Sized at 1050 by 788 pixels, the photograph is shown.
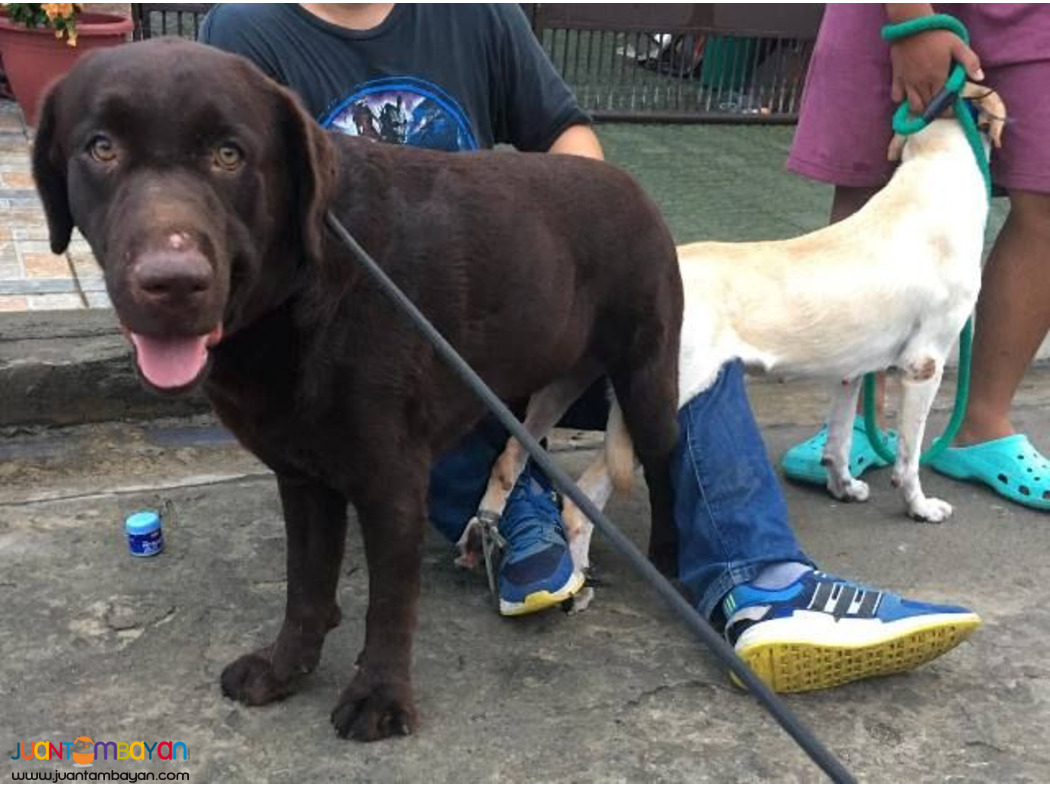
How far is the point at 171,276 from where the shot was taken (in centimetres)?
149

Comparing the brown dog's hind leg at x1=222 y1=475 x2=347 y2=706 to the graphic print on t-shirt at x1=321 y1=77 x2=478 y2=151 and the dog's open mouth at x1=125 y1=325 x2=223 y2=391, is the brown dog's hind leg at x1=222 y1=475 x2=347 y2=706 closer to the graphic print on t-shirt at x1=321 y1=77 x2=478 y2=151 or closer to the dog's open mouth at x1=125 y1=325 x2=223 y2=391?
the dog's open mouth at x1=125 y1=325 x2=223 y2=391

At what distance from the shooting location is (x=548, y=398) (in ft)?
9.38

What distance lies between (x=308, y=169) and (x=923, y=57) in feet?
6.32

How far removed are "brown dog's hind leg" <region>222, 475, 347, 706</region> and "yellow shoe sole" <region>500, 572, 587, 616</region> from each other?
45 centimetres

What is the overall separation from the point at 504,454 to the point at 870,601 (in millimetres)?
921

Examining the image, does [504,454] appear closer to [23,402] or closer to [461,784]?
[461,784]

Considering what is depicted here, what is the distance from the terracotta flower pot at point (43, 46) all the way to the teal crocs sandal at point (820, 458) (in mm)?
4324

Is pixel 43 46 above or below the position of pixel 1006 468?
above

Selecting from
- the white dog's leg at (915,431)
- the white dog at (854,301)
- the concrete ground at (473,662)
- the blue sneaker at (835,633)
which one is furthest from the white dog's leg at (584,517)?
the white dog's leg at (915,431)

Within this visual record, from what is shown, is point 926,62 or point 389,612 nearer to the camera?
point 389,612

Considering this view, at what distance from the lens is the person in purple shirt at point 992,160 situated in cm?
308

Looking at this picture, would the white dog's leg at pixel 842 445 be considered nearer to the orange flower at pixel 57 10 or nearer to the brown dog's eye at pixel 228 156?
the brown dog's eye at pixel 228 156

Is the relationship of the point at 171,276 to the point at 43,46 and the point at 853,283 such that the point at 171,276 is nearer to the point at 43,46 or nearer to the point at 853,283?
the point at 853,283

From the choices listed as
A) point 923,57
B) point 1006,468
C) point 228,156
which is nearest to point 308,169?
point 228,156
